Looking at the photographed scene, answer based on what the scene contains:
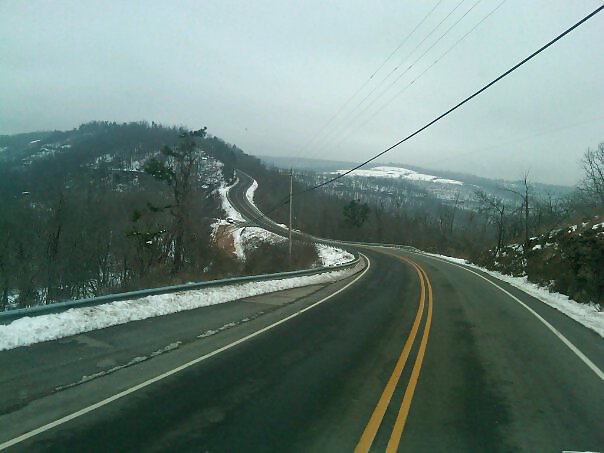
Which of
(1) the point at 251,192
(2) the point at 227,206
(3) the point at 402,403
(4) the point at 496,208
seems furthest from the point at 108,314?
(1) the point at 251,192

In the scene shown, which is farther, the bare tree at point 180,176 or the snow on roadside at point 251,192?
the snow on roadside at point 251,192

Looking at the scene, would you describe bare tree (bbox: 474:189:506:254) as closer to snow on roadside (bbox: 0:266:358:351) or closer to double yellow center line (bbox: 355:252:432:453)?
snow on roadside (bbox: 0:266:358:351)

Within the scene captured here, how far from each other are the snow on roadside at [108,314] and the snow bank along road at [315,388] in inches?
15.6

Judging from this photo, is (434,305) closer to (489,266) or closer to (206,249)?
(489,266)

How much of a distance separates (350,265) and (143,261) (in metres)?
23.2

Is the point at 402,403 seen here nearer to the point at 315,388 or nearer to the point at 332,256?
the point at 315,388

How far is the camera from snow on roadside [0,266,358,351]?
332 inches

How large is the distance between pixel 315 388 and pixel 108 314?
5.96 m

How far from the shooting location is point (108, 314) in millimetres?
10547

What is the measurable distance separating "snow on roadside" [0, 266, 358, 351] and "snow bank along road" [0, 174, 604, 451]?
0.40m

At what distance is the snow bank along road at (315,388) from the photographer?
499 centimetres

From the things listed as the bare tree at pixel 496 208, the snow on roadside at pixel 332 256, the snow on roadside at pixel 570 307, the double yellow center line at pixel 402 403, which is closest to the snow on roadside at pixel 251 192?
the snow on roadside at pixel 332 256

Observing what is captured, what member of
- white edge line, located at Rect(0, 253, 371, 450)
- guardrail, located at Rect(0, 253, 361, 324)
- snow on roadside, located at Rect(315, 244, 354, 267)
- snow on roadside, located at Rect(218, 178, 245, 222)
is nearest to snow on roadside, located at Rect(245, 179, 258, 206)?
snow on roadside, located at Rect(218, 178, 245, 222)

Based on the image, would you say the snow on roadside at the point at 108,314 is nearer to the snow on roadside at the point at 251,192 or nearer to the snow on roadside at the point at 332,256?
the snow on roadside at the point at 332,256
